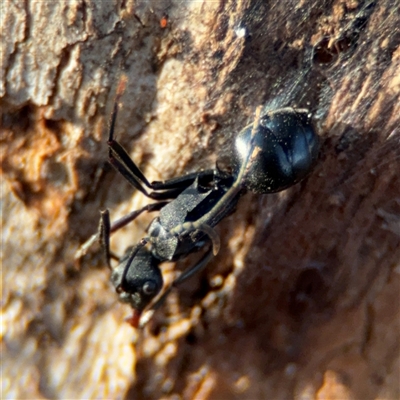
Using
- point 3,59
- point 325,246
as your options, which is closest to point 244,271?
point 325,246

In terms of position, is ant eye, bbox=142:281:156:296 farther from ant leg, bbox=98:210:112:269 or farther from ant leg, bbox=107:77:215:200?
ant leg, bbox=107:77:215:200

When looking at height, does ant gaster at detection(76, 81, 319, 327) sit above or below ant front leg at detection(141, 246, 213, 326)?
above

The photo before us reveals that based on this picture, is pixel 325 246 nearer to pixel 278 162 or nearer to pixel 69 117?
pixel 278 162

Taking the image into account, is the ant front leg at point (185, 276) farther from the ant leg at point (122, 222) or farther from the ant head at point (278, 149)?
the ant head at point (278, 149)

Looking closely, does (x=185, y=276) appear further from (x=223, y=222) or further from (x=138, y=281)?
(x=223, y=222)

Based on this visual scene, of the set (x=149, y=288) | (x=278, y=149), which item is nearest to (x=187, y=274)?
(x=149, y=288)

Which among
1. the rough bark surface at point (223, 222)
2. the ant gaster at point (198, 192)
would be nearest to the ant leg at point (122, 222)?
the ant gaster at point (198, 192)

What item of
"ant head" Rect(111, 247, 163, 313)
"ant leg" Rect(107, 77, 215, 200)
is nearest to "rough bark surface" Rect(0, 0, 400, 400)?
"ant leg" Rect(107, 77, 215, 200)
